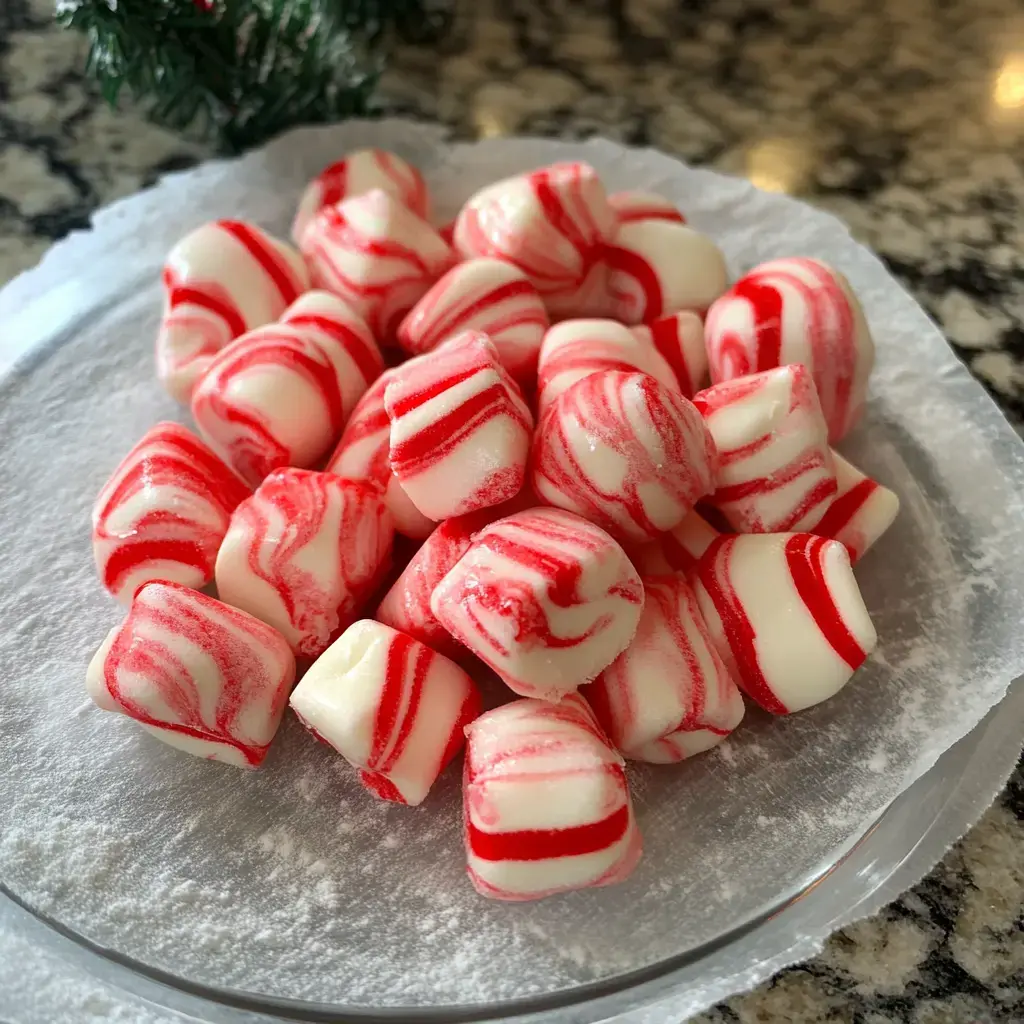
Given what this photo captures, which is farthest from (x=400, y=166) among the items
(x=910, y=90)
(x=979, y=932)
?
(x=979, y=932)

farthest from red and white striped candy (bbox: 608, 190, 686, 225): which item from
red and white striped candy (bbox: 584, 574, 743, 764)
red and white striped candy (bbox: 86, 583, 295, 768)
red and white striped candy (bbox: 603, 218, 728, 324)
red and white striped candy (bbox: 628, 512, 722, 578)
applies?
red and white striped candy (bbox: 86, 583, 295, 768)

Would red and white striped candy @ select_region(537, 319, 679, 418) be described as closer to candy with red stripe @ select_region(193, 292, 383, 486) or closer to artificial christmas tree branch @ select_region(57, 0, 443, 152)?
candy with red stripe @ select_region(193, 292, 383, 486)

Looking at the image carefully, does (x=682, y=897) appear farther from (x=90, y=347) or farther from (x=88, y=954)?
(x=90, y=347)

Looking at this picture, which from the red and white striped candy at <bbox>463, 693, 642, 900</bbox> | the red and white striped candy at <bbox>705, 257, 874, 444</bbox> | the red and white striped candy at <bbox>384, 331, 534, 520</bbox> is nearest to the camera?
the red and white striped candy at <bbox>463, 693, 642, 900</bbox>

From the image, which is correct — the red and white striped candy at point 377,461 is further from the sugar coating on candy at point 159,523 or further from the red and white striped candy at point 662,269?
the red and white striped candy at point 662,269

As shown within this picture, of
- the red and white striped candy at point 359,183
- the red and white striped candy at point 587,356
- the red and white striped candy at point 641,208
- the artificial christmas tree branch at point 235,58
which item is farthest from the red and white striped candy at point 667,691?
the artificial christmas tree branch at point 235,58
